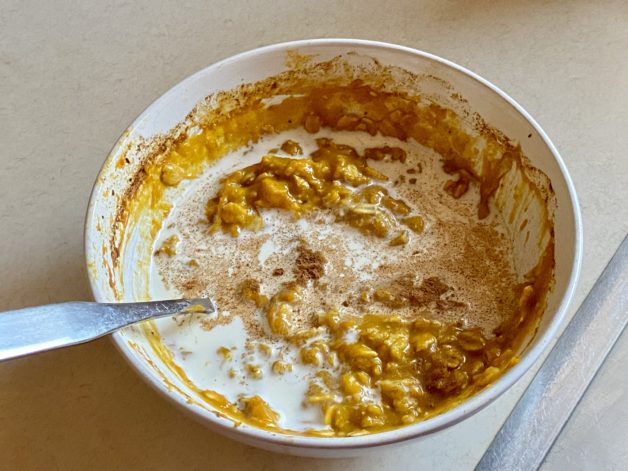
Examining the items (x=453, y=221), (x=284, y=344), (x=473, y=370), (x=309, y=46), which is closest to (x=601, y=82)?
(x=453, y=221)

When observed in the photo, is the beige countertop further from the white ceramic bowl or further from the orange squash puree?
the orange squash puree

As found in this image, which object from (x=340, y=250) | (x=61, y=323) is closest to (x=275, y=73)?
(x=340, y=250)

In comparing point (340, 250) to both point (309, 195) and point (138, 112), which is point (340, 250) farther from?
point (138, 112)

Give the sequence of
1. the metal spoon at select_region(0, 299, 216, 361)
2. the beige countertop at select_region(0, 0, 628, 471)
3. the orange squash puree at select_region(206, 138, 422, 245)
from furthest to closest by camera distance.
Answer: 1. the orange squash puree at select_region(206, 138, 422, 245)
2. the beige countertop at select_region(0, 0, 628, 471)
3. the metal spoon at select_region(0, 299, 216, 361)

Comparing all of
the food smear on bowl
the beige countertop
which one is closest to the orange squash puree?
the food smear on bowl

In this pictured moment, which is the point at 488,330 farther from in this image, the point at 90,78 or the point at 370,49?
the point at 90,78

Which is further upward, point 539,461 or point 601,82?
point 601,82

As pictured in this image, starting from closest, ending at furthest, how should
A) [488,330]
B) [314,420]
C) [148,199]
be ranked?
[314,420], [488,330], [148,199]
